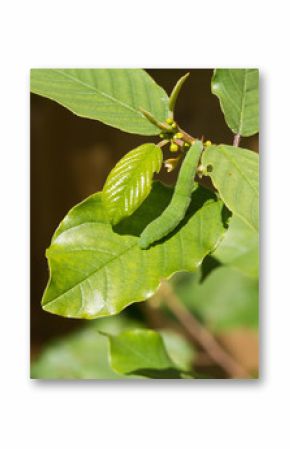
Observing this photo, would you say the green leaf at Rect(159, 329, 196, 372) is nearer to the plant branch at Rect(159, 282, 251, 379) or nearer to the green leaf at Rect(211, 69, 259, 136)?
the plant branch at Rect(159, 282, 251, 379)

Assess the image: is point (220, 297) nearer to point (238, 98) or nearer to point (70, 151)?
point (70, 151)

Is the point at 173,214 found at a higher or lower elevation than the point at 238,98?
lower

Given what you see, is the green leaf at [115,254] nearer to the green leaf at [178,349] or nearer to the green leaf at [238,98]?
the green leaf at [238,98]

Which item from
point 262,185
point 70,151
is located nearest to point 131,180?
point 262,185
